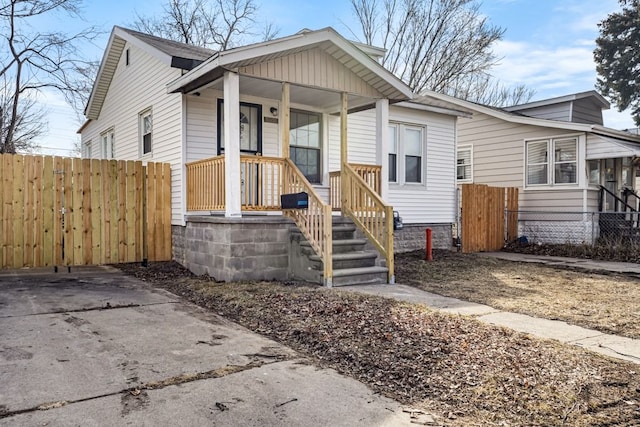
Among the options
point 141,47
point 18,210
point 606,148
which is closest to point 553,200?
point 606,148

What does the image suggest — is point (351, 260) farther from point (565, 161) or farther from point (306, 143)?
point (565, 161)

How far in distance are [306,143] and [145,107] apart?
3715 millimetres

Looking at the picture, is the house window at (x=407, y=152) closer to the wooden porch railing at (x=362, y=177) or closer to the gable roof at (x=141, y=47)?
the wooden porch railing at (x=362, y=177)

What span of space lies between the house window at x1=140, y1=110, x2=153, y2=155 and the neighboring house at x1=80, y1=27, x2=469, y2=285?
26mm

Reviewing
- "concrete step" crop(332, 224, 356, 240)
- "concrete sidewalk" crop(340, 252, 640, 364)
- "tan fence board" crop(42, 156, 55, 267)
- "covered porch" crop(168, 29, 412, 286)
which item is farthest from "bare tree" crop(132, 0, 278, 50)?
"concrete sidewalk" crop(340, 252, 640, 364)

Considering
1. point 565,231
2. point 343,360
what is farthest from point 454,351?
point 565,231

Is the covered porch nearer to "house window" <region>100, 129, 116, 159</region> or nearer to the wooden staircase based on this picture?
the wooden staircase

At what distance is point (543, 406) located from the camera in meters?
2.88

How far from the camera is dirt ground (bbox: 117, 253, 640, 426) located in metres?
2.88

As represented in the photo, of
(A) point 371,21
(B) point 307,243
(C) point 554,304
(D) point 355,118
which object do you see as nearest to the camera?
(C) point 554,304

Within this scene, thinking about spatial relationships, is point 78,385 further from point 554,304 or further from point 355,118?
point 355,118

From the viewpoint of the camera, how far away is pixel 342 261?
23.8ft

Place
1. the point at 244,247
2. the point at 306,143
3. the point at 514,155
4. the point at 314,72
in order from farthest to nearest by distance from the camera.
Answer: the point at 514,155 < the point at 306,143 < the point at 314,72 < the point at 244,247

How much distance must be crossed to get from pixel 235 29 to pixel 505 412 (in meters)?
25.3
